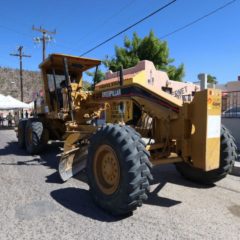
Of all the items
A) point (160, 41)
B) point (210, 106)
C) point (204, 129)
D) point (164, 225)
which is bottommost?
point (164, 225)

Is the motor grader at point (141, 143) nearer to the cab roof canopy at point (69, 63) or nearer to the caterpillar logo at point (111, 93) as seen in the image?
the caterpillar logo at point (111, 93)

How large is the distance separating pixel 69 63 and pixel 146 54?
707 inches

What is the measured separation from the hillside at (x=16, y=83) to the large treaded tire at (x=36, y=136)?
49643 millimetres

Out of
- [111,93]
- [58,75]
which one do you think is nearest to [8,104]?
[58,75]

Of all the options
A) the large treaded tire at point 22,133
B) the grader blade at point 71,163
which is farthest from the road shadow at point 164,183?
the large treaded tire at point 22,133

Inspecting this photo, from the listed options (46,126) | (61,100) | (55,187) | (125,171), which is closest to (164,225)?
(125,171)

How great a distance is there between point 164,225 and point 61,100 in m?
6.00

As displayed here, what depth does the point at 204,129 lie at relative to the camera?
15.4 ft

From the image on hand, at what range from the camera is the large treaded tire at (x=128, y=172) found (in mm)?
4293

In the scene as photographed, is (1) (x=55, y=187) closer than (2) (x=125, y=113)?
Yes

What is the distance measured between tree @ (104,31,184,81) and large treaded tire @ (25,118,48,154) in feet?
55.4

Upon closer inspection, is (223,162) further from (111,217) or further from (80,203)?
(80,203)

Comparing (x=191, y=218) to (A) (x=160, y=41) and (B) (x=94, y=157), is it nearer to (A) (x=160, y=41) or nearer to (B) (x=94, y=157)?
(B) (x=94, y=157)

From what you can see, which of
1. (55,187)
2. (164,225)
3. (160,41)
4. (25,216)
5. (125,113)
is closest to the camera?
(164,225)
